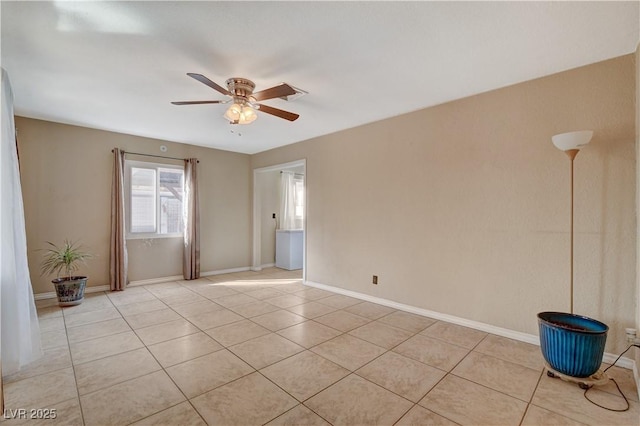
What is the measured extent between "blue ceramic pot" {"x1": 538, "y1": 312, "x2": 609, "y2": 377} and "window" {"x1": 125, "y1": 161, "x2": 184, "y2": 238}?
552 cm

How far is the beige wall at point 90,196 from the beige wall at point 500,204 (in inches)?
114

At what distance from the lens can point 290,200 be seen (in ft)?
22.5

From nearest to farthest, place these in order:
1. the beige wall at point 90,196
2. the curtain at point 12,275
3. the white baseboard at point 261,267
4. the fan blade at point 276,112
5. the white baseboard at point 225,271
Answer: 1. the curtain at point 12,275
2. the fan blade at point 276,112
3. the beige wall at point 90,196
4. the white baseboard at point 225,271
5. the white baseboard at point 261,267

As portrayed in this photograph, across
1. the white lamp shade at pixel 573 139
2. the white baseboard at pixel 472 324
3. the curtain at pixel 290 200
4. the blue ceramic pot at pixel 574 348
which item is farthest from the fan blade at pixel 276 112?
the curtain at pixel 290 200

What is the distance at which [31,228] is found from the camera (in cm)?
397

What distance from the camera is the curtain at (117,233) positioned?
450 centimetres

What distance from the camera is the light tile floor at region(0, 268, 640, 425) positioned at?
1760 mm

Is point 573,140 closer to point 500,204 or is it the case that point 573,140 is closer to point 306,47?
point 500,204

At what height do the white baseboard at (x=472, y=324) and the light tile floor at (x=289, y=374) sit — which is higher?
the white baseboard at (x=472, y=324)

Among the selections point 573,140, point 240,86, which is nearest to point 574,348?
point 573,140

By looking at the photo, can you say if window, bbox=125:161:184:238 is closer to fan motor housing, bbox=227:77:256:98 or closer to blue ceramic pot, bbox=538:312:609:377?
fan motor housing, bbox=227:77:256:98

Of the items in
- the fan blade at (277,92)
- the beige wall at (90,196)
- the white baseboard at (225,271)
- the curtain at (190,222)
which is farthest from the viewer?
the white baseboard at (225,271)

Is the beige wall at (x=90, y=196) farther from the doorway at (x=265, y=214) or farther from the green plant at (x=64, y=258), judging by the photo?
the doorway at (x=265, y=214)

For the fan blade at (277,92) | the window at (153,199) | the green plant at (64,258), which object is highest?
the fan blade at (277,92)
